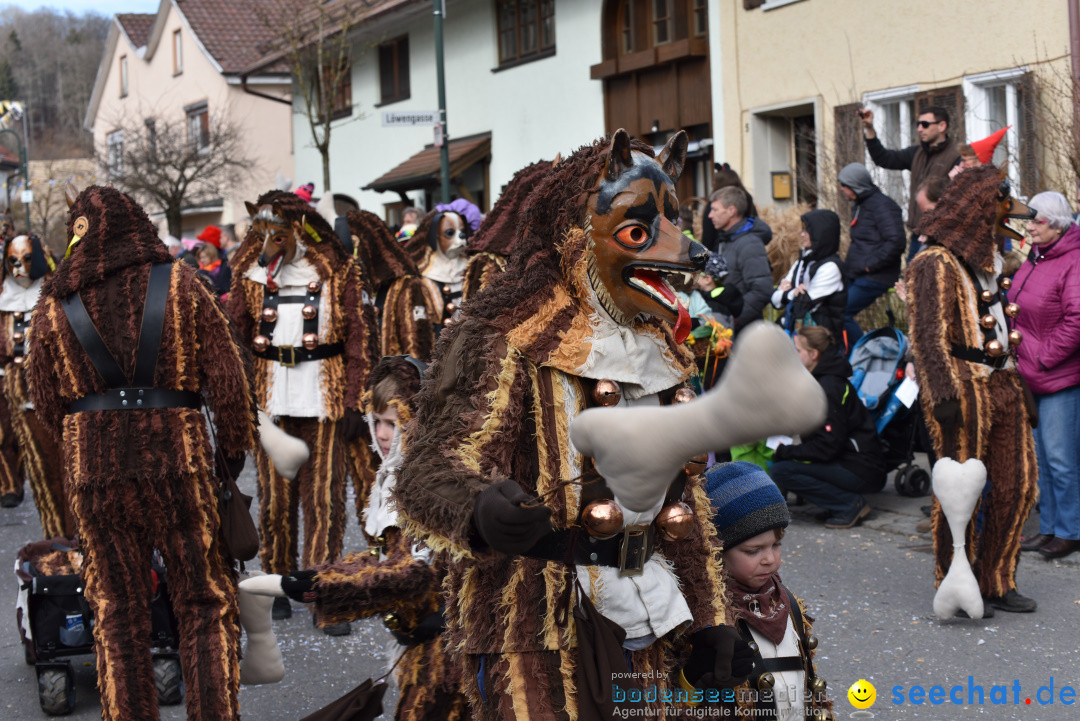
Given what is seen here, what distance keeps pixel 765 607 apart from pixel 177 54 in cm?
3632

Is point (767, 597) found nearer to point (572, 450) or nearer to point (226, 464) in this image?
point (572, 450)

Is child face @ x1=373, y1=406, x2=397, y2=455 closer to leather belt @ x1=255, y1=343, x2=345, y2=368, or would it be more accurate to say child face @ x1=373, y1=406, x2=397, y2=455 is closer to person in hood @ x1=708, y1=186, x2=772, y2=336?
leather belt @ x1=255, y1=343, x2=345, y2=368

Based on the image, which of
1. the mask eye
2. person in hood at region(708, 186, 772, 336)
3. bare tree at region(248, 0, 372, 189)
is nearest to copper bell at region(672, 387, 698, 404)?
the mask eye

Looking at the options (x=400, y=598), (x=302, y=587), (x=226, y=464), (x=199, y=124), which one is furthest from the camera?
(x=199, y=124)

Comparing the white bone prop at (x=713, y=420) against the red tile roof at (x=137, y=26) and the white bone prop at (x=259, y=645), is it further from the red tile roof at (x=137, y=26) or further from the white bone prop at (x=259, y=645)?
the red tile roof at (x=137, y=26)

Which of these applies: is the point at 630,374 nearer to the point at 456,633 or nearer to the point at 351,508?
the point at 456,633

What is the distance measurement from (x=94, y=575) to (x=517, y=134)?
17739 millimetres

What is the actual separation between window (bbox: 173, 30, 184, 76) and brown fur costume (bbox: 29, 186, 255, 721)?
3392 centimetres

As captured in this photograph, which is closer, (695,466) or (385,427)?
(695,466)

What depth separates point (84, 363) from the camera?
13.9 feet

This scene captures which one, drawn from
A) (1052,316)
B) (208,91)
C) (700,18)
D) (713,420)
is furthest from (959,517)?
(208,91)

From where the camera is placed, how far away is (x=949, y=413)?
18.4ft

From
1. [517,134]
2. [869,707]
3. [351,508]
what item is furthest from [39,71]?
[869,707]

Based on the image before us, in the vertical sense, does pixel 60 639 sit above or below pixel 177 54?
below
